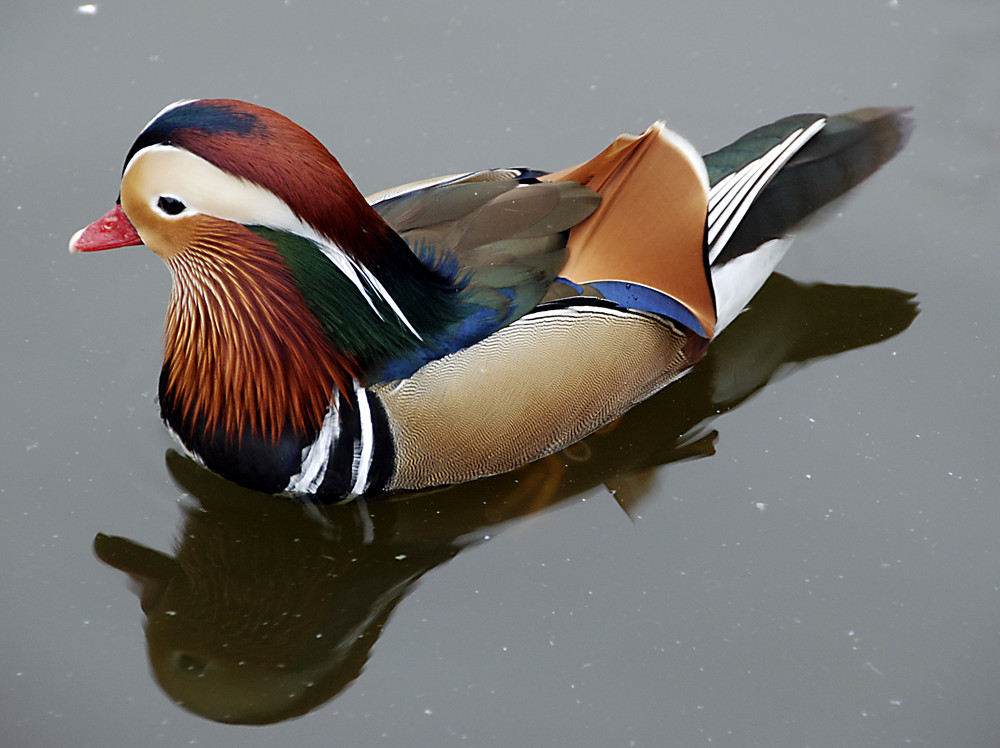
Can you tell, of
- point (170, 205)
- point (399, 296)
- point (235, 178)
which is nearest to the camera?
point (235, 178)

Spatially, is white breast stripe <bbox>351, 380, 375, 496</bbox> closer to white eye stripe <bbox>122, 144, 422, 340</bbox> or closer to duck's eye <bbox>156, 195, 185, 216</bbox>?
white eye stripe <bbox>122, 144, 422, 340</bbox>

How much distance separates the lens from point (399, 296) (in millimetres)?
2664

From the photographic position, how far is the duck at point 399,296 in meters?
2.44

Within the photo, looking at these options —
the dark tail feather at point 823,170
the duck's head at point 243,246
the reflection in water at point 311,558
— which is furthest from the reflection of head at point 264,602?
the dark tail feather at point 823,170

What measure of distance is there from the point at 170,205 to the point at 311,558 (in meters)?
1.03

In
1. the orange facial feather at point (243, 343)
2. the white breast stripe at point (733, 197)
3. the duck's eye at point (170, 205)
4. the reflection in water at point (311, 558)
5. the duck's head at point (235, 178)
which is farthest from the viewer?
the white breast stripe at point (733, 197)

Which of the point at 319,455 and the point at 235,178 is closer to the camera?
the point at 235,178

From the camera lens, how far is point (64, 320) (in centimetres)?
345

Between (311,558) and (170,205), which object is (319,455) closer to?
(311,558)

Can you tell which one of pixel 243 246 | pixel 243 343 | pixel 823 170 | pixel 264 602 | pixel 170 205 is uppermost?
pixel 170 205

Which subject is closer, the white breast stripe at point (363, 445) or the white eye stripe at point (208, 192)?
the white eye stripe at point (208, 192)

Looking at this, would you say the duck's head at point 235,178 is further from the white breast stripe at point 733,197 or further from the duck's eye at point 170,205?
the white breast stripe at point 733,197

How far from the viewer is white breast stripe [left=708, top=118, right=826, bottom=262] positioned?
10.2ft

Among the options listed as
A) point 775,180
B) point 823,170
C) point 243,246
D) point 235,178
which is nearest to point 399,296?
point 243,246
